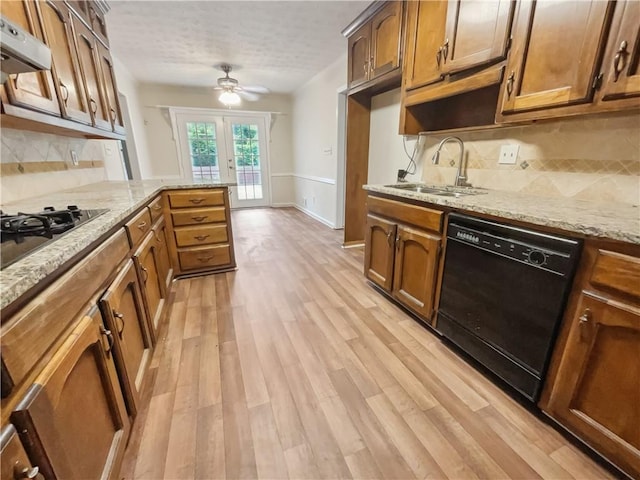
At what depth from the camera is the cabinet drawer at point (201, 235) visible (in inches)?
96.7

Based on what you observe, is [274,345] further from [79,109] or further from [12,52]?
[79,109]

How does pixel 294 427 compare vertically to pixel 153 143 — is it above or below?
below

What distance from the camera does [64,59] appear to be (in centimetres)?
155

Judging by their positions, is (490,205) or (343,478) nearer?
(343,478)

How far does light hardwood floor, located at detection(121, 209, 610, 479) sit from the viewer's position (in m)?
1.04

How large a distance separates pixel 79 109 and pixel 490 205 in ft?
7.84

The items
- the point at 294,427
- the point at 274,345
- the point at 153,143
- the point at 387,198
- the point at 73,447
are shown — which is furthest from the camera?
the point at 153,143

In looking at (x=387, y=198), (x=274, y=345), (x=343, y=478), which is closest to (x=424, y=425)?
(x=343, y=478)

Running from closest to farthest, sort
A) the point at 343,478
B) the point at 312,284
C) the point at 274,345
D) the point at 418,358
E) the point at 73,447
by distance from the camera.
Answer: the point at 73,447 < the point at 343,478 < the point at 418,358 < the point at 274,345 < the point at 312,284

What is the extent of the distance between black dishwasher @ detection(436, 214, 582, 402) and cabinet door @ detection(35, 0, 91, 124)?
221 cm

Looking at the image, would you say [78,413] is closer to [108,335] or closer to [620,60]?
[108,335]

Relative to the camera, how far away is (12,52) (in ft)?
2.42

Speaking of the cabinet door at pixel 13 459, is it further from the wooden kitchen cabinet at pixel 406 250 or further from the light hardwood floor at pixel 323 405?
the wooden kitchen cabinet at pixel 406 250

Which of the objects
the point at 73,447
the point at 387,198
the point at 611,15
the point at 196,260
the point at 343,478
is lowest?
the point at 343,478
